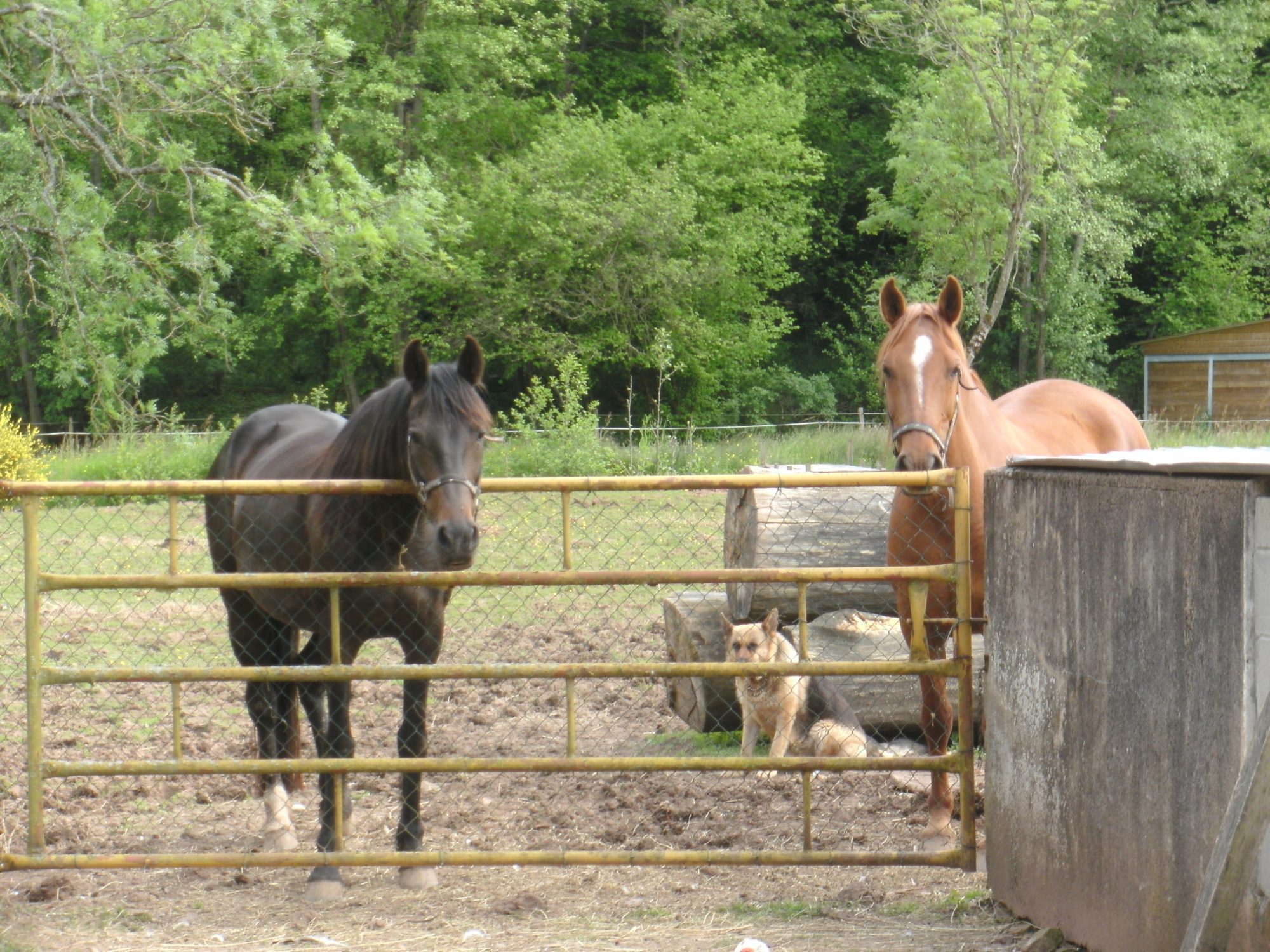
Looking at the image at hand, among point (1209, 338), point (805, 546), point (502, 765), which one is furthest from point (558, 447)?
point (1209, 338)

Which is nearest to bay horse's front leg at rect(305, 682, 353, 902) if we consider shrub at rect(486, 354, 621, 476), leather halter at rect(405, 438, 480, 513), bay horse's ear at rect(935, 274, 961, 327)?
leather halter at rect(405, 438, 480, 513)

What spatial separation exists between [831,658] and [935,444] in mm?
1864

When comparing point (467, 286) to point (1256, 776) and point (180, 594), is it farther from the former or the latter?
point (1256, 776)

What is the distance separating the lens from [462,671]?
419cm

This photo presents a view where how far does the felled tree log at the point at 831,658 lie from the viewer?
Result: 20.1 feet

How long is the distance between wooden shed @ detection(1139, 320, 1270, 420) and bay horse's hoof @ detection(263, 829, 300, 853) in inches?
1177

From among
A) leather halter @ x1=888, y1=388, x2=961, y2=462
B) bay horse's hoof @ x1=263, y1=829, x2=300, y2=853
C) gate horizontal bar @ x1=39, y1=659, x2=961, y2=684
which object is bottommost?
bay horse's hoof @ x1=263, y1=829, x2=300, y2=853

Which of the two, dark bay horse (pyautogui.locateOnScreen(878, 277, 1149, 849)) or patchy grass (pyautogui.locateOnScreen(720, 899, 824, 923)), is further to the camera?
dark bay horse (pyautogui.locateOnScreen(878, 277, 1149, 849))

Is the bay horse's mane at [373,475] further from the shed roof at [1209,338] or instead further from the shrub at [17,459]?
the shed roof at [1209,338]

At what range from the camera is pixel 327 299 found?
99.9 feet

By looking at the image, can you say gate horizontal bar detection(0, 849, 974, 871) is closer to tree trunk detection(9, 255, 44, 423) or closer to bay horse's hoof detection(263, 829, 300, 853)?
bay horse's hoof detection(263, 829, 300, 853)

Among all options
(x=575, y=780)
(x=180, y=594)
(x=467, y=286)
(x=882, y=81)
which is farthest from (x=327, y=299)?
(x=575, y=780)

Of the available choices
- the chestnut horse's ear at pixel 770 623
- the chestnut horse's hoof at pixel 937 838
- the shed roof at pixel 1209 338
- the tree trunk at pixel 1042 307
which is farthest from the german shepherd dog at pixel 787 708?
the shed roof at pixel 1209 338

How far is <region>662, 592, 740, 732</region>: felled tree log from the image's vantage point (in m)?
6.42
